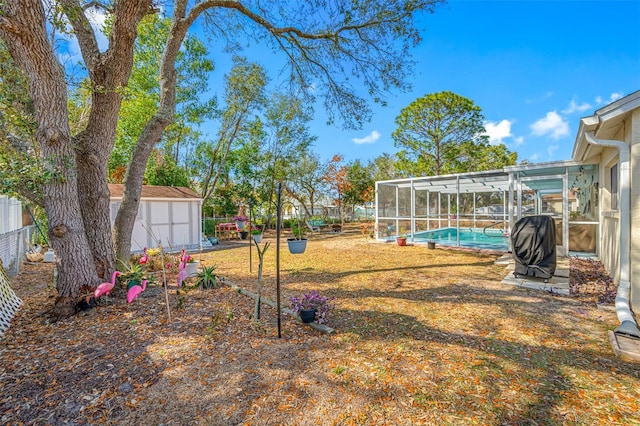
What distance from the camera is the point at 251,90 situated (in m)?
13.0

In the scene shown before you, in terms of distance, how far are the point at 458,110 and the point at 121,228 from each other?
15832mm

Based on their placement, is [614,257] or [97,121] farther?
[614,257]

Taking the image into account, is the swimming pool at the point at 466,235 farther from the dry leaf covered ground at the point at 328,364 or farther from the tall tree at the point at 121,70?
the dry leaf covered ground at the point at 328,364

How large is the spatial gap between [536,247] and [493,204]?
8900 mm

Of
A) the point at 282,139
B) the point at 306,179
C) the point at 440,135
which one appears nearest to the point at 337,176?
the point at 306,179

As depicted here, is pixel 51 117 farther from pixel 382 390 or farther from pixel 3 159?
pixel 382 390

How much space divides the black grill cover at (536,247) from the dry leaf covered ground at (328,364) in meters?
0.62

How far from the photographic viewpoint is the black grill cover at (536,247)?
508 cm

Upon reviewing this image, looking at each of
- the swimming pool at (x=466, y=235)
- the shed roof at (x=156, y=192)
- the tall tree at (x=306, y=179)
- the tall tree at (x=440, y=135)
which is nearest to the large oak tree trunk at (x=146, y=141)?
the shed roof at (x=156, y=192)

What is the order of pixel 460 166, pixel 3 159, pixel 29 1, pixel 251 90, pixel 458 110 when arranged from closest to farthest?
pixel 29 1 → pixel 3 159 → pixel 251 90 → pixel 458 110 → pixel 460 166

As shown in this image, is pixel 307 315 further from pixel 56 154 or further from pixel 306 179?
pixel 306 179

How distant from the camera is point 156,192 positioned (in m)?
10.4

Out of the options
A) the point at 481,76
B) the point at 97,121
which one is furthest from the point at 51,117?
the point at 481,76

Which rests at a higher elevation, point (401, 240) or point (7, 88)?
point (7, 88)
